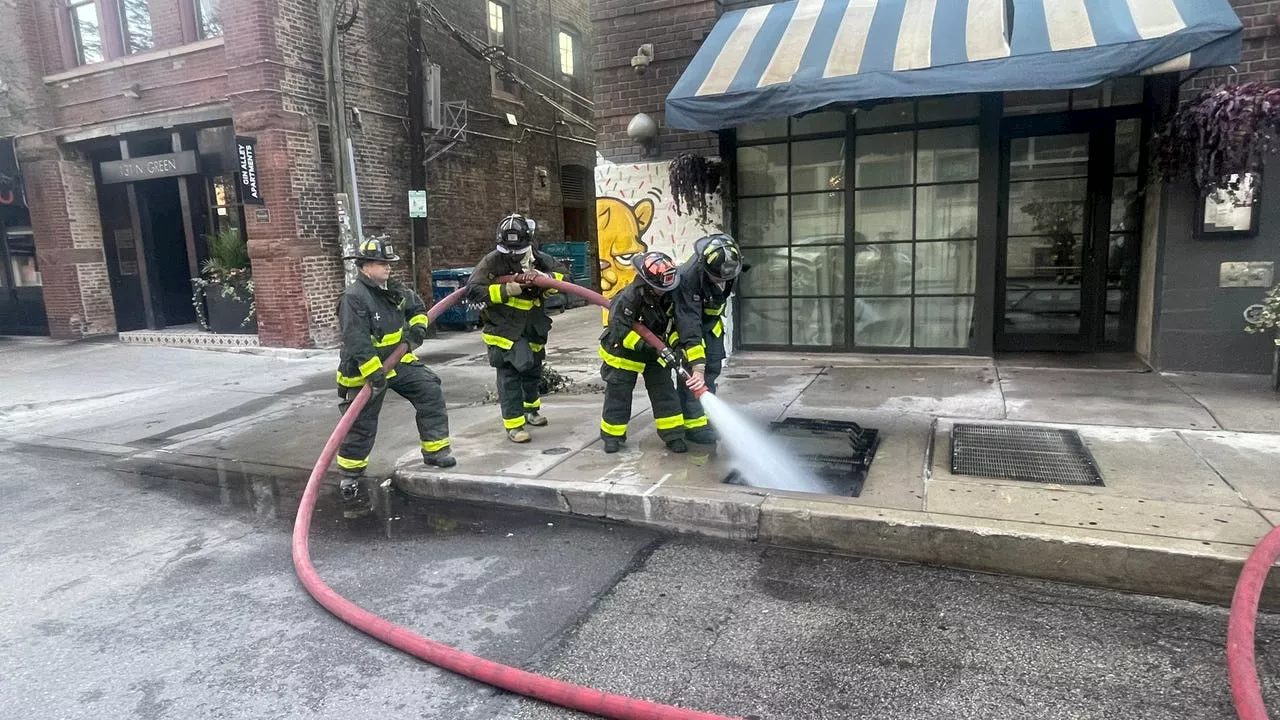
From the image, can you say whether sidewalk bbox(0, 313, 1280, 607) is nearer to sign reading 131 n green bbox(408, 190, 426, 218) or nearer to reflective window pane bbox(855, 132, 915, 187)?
reflective window pane bbox(855, 132, 915, 187)

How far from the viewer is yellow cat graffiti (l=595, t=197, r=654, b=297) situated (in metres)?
8.45

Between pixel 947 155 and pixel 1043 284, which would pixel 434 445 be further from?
pixel 1043 284

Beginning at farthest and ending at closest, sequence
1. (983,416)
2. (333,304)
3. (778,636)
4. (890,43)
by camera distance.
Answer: (333,304)
(890,43)
(983,416)
(778,636)

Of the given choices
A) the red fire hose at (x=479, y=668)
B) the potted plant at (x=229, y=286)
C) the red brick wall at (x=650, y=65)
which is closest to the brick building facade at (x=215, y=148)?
the potted plant at (x=229, y=286)

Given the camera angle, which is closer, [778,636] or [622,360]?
[778,636]

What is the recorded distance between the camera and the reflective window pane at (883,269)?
26.2ft

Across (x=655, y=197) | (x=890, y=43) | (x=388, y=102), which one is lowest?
(x=655, y=197)

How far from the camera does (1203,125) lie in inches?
227

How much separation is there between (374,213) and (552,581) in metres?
10.5

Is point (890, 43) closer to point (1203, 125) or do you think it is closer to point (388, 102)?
point (1203, 125)

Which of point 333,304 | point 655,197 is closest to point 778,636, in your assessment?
point 655,197

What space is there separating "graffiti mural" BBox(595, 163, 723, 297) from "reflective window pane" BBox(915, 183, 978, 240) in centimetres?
210

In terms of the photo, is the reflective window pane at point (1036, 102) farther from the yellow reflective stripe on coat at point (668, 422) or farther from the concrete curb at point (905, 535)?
the concrete curb at point (905, 535)

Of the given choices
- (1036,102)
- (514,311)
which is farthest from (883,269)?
(514,311)
